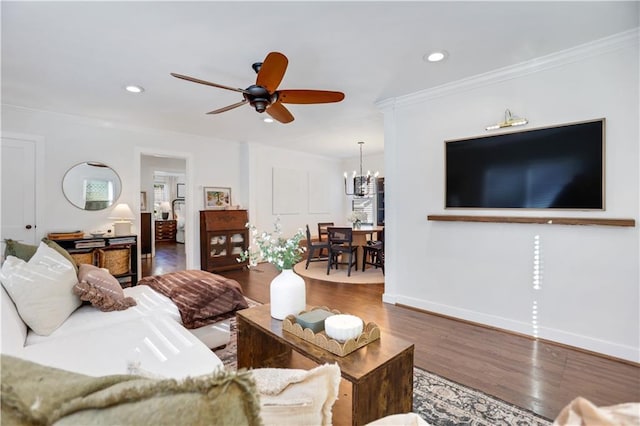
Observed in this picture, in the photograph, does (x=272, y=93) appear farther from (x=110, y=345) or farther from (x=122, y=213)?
(x=122, y=213)

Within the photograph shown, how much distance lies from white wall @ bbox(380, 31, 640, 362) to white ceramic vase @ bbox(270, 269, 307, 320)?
1984 millimetres

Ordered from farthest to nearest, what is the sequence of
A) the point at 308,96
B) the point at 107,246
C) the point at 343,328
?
the point at 107,246 → the point at 308,96 → the point at 343,328

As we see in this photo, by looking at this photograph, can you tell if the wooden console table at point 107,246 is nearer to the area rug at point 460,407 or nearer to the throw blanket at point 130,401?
the area rug at point 460,407

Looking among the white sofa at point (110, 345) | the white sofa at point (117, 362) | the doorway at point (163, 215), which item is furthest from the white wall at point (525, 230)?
the doorway at point (163, 215)

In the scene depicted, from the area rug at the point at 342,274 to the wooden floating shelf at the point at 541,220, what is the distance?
181cm

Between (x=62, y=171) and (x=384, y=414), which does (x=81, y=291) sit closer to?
(x=384, y=414)

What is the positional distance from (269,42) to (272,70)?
0.45 meters

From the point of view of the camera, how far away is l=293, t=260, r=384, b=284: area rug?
471cm

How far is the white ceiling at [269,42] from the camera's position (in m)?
1.97

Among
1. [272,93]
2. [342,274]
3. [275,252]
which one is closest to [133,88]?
[272,93]

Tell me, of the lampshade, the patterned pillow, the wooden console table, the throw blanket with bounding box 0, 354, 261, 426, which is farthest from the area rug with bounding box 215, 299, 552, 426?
the lampshade

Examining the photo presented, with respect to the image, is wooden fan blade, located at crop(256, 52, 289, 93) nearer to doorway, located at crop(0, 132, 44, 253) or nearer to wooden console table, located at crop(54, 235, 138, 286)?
wooden console table, located at crop(54, 235, 138, 286)

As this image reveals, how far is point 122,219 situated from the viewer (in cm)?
454

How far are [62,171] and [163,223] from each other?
19.4 feet
